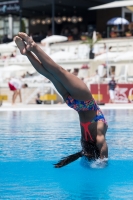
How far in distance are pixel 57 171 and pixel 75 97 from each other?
969 millimetres

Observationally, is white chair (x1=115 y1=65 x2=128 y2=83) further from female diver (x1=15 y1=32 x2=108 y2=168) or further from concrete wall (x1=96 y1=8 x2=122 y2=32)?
female diver (x1=15 y1=32 x2=108 y2=168)

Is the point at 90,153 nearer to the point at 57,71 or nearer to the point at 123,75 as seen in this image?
the point at 57,71

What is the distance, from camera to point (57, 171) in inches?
245

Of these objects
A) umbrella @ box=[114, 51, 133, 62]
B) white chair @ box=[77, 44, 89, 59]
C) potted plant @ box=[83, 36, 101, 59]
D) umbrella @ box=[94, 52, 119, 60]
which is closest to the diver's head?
umbrella @ box=[114, 51, 133, 62]

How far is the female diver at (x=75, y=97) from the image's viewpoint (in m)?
6.26

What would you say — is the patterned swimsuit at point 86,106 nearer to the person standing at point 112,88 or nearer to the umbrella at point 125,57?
the person standing at point 112,88

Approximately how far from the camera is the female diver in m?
6.26

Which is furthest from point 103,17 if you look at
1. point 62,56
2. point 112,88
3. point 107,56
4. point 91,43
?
point 112,88

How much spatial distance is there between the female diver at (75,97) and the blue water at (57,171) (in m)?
0.22

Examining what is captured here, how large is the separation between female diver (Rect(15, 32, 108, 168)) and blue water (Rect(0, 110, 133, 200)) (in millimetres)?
215

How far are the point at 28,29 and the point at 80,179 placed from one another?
118 feet

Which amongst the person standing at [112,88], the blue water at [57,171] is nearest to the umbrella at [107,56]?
the person standing at [112,88]

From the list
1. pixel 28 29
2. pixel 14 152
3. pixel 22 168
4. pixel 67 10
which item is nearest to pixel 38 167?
pixel 22 168

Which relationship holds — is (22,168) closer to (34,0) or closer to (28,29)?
(34,0)
